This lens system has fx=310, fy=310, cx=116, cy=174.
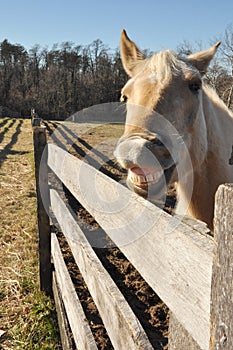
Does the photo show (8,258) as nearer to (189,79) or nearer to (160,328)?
(160,328)

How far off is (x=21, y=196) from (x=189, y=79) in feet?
19.3

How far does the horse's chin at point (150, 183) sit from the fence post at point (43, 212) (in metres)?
1.65

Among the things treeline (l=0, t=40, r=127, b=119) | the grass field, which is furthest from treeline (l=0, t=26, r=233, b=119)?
the grass field

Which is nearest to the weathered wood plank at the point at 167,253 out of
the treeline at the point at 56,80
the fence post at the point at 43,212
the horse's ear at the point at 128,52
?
the horse's ear at the point at 128,52

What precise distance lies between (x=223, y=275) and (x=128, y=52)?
9.16ft

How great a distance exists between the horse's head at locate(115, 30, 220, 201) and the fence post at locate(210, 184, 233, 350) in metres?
1.13

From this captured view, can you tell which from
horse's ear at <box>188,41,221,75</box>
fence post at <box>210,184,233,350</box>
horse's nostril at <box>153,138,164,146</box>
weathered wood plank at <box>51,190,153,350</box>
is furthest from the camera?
horse's ear at <box>188,41,221,75</box>

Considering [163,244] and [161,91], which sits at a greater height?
[161,91]

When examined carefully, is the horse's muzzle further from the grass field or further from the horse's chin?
the grass field

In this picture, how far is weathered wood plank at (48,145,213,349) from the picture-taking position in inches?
30.7

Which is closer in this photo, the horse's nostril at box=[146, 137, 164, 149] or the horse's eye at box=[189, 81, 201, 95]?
the horse's nostril at box=[146, 137, 164, 149]

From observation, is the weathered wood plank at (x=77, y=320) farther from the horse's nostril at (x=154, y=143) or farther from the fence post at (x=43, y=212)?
the horse's nostril at (x=154, y=143)

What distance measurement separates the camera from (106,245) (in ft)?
15.2

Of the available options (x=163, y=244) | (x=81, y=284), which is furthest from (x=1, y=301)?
(x=163, y=244)
